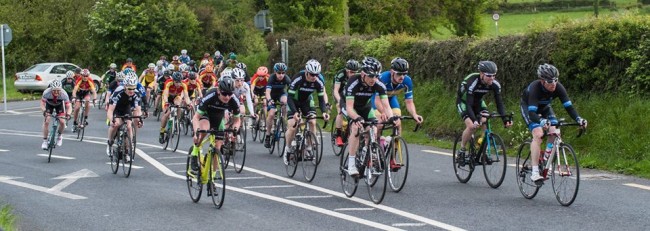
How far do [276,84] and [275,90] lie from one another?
0.20 metres

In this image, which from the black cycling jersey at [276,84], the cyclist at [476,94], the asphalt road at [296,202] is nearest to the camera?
the asphalt road at [296,202]

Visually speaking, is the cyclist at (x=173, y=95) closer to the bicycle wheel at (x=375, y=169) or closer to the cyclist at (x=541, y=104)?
the bicycle wheel at (x=375, y=169)

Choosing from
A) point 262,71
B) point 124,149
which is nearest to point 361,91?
point 124,149

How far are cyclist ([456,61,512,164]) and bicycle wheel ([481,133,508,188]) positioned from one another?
27 centimetres

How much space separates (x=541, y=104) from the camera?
41.4ft

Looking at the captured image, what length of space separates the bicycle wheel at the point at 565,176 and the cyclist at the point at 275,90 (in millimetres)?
6835

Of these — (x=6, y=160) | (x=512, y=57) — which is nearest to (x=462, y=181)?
(x=512, y=57)

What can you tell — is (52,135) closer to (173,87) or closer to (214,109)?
(173,87)

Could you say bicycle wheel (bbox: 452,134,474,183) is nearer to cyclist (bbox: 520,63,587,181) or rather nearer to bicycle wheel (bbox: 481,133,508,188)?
bicycle wheel (bbox: 481,133,508,188)

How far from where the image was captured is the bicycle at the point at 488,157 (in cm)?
1335

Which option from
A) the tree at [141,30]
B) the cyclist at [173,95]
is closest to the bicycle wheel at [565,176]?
the cyclist at [173,95]

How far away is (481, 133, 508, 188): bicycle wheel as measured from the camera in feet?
43.7

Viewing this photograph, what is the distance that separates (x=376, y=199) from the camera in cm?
1245

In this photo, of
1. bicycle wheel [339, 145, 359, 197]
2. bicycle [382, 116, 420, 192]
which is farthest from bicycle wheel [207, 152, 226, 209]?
bicycle [382, 116, 420, 192]
